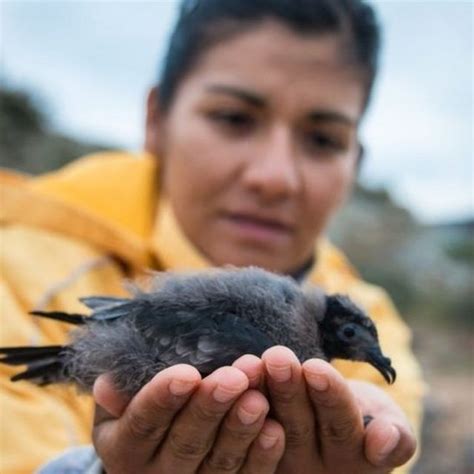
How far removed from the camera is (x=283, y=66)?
8.32 feet

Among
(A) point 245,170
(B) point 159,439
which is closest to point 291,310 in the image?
(B) point 159,439

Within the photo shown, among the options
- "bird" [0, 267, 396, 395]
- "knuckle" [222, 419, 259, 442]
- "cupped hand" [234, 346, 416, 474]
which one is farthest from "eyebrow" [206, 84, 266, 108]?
"knuckle" [222, 419, 259, 442]

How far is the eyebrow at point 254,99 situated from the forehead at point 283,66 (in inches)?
0.7

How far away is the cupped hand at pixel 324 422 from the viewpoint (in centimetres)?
132

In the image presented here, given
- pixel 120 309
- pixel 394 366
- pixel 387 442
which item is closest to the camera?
pixel 387 442

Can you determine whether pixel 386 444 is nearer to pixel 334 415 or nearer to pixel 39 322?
pixel 334 415

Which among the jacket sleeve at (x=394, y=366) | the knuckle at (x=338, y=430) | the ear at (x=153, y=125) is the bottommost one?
the jacket sleeve at (x=394, y=366)

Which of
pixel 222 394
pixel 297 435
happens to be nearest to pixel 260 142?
pixel 297 435

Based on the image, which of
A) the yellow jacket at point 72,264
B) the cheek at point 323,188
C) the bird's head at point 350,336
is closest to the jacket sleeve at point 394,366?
the yellow jacket at point 72,264

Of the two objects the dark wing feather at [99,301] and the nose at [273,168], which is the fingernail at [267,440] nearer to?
the dark wing feather at [99,301]

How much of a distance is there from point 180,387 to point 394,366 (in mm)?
1597

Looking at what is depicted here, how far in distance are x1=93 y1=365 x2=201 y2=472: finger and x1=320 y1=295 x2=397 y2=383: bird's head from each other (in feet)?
1.88

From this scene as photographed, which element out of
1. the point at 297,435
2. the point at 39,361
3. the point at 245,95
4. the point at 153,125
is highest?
the point at 245,95

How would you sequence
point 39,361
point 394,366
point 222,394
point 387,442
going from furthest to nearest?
1. point 394,366
2. point 39,361
3. point 387,442
4. point 222,394
